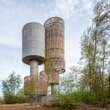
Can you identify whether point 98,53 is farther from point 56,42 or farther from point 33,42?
point 56,42

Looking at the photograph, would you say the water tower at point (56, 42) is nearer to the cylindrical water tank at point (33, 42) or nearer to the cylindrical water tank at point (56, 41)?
the cylindrical water tank at point (56, 41)

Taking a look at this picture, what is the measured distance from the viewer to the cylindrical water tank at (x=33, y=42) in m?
37.2

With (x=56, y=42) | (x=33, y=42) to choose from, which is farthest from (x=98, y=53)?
(x=56, y=42)

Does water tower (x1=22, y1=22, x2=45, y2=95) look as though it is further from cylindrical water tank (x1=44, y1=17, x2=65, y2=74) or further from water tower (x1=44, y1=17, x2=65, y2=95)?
cylindrical water tank (x1=44, y1=17, x2=65, y2=74)

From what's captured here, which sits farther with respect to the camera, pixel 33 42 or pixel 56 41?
pixel 56 41

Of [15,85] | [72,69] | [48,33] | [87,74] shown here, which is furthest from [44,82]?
[87,74]

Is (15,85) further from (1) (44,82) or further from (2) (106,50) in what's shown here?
(1) (44,82)

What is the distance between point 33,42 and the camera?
37312mm

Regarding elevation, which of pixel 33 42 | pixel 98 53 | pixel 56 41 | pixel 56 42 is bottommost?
pixel 98 53

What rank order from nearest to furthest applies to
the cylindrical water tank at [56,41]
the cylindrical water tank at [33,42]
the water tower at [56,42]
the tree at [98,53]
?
1. the tree at [98,53]
2. the cylindrical water tank at [33,42]
3. the water tower at [56,42]
4. the cylindrical water tank at [56,41]

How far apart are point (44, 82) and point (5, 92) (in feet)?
56.7

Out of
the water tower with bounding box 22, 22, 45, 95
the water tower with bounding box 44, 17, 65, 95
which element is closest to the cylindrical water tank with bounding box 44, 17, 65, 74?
the water tower with bounding box 44, 17, 65, 95

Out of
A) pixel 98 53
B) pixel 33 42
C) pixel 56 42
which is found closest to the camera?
pixel 98 53

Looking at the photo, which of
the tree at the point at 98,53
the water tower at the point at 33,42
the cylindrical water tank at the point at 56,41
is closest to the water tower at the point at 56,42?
the cylindrical water tank at the point at 56,41
